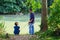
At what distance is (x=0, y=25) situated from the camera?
11984 mm

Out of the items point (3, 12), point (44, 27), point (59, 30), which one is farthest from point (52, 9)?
point (3, 12)

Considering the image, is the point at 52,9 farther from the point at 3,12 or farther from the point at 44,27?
the point at 3,12

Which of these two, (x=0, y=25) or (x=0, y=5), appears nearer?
(x=0, y=25)

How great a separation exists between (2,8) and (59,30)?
30.0 metres

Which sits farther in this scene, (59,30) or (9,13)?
(9,13)

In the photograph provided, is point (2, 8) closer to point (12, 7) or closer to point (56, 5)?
point (12, 7)

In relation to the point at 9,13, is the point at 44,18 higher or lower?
higher

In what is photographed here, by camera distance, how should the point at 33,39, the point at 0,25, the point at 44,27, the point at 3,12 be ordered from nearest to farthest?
the point at 33,39, the point at 0,25, the point at 44,27, the point at 3,12

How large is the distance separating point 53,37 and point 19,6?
104ft

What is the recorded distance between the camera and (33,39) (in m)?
11.0

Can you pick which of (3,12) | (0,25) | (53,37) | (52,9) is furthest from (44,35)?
(3,12)

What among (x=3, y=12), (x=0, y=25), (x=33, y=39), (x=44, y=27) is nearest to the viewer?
(x=33, y=39)

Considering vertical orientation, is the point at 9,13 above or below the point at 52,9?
below

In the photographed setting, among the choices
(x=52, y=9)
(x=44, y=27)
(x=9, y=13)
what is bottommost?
(x=9, y=13)
